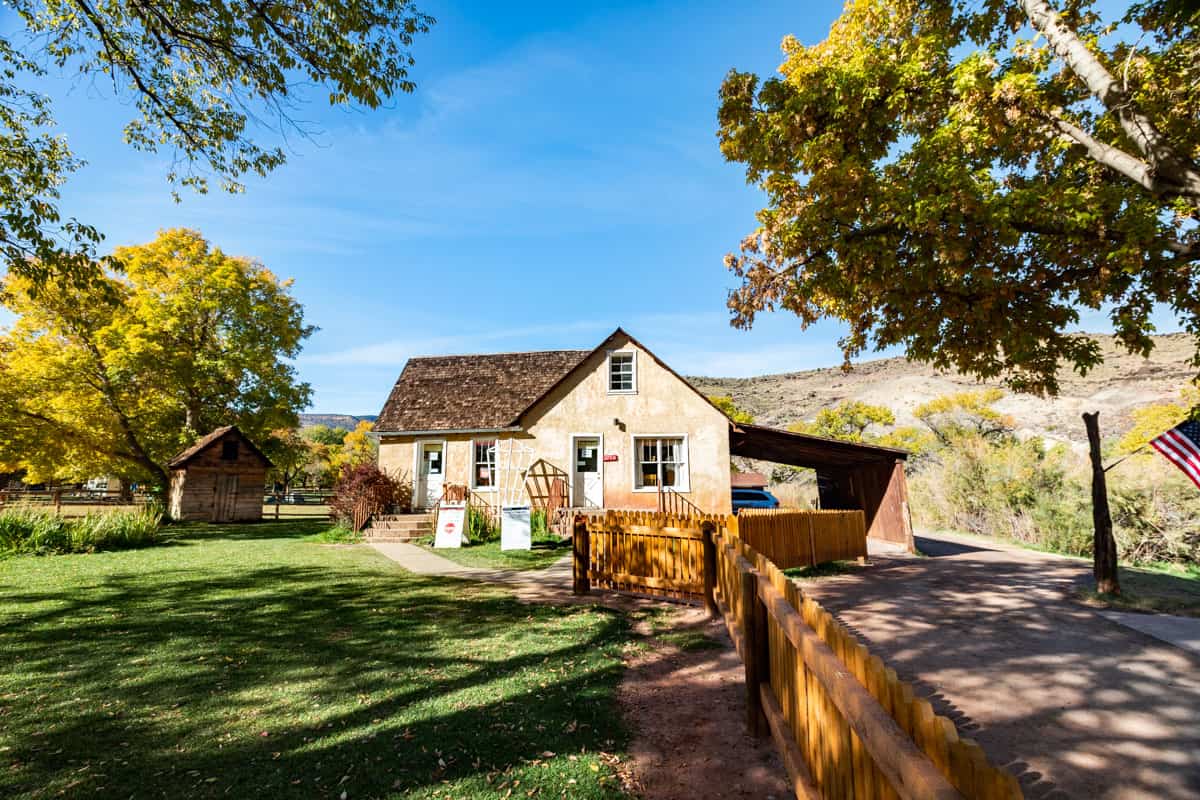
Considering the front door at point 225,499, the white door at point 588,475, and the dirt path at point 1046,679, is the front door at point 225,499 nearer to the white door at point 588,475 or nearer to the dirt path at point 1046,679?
the white door at point 588,475

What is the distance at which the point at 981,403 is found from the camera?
35.1 meters

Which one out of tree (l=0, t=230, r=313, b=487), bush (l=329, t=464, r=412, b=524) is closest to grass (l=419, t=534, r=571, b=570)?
bush (l=329, t=464, r=412, b=524)

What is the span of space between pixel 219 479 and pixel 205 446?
6.01ft

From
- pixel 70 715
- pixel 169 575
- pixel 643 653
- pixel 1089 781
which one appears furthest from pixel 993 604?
pixel 169 575

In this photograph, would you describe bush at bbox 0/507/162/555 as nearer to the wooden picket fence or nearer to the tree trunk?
the wooden picket fence

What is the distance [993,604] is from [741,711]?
20.9ft

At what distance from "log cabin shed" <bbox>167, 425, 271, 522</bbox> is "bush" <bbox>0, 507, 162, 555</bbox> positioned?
7977 mm

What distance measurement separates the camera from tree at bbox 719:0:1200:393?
6836 mm

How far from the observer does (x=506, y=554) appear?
44.5 ft

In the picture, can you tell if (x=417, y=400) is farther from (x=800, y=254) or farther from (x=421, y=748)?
(x=421, y=748)

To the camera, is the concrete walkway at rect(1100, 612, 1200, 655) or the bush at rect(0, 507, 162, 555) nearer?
the concrete walkway at rect(1100, 612, 1200, 655)

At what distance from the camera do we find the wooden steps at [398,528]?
1689cm

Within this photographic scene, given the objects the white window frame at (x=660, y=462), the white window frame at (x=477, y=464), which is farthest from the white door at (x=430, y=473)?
the white window frame at (x=660, y=462)

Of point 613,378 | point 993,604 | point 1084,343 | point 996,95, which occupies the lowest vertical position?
point 993,604
